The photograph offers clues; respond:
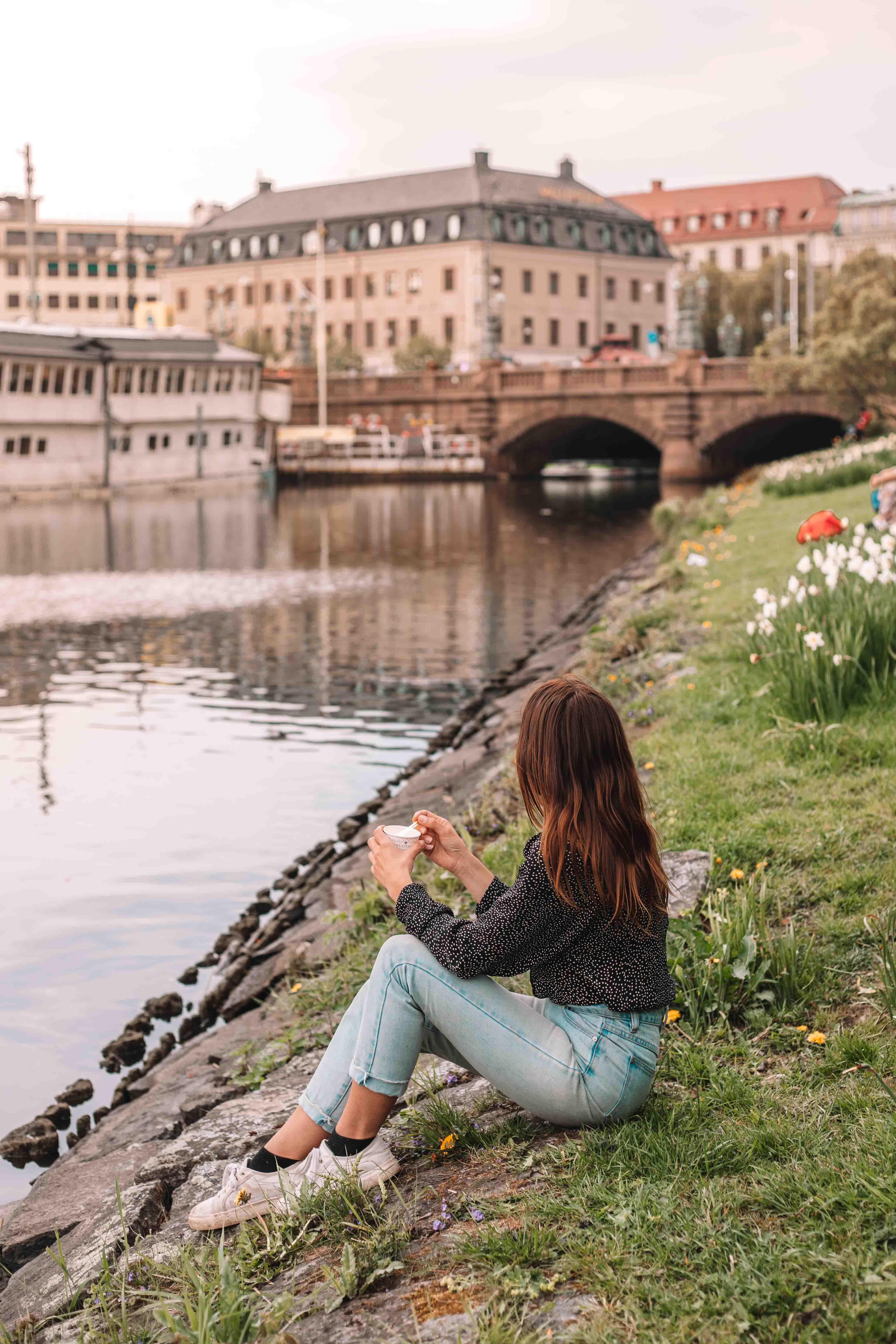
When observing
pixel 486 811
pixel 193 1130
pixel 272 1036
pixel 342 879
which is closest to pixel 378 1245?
pixel 193 1130

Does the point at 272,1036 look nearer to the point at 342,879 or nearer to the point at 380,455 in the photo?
the point at 342,879

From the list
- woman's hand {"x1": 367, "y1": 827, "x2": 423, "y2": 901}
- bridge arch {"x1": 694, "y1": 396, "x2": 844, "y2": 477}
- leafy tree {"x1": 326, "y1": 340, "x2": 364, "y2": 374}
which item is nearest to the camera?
woman's hand {"x1": 367, "y1": 827, "x2": 423, "y2": 901}

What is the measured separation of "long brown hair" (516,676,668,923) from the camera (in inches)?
154

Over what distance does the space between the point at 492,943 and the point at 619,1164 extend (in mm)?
630

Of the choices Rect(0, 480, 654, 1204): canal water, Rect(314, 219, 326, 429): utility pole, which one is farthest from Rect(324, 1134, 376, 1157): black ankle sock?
Rect(314, 219, 326, 429): utility pole

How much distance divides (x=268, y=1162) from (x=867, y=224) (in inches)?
4880

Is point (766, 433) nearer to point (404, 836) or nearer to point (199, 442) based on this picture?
point (199, 442)

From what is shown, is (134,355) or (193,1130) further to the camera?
(134,355)

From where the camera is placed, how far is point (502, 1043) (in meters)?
4.04

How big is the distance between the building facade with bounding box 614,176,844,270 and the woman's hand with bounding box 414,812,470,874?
391 ft

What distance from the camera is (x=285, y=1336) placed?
10.9 ft

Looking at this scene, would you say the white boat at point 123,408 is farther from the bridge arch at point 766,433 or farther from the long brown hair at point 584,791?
the long brown hair at point 584,791

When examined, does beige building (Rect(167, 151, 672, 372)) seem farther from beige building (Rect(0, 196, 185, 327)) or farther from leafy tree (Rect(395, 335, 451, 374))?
beige building (Rect(0, 196, 185, 327))

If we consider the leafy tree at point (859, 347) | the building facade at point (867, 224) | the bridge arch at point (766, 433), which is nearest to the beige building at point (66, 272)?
the building facade at point (867, 224)
